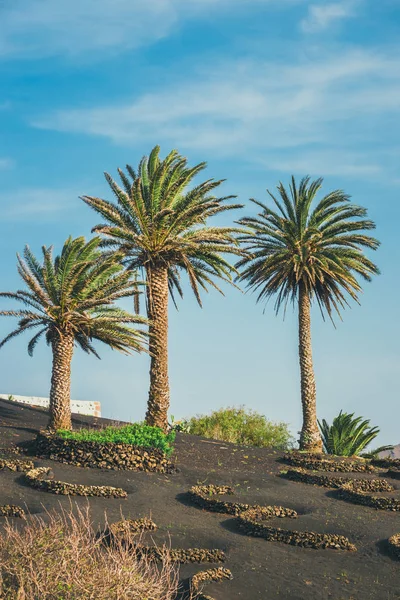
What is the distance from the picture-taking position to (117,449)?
29.2 m

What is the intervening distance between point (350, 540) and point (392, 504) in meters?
5.57

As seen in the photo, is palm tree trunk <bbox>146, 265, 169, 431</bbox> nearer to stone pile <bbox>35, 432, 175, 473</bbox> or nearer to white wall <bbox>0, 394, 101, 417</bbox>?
stone pile <bbox>35, 432, 175, 473</bbox>

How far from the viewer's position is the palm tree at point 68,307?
32438mm

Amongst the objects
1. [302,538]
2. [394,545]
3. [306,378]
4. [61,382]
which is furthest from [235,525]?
[306,378]

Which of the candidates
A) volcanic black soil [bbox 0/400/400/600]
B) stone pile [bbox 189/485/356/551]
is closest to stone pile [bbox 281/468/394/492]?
volcanic black soil [bbox 0/400/400/600]

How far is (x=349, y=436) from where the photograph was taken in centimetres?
4319

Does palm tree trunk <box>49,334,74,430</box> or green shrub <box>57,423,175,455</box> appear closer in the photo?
green shrub <box>57,423,175,455</box>

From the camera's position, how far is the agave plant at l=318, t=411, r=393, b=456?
43219mm

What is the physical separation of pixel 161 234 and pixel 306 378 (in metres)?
13.2

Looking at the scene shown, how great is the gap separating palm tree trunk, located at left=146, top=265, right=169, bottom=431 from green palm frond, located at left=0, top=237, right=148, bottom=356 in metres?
1.70

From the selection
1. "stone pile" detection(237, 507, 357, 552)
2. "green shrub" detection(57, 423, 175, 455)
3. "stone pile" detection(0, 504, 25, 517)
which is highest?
"green shrub" detection(57, 423, 175, 455)

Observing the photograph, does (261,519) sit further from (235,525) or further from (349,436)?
(349,436)

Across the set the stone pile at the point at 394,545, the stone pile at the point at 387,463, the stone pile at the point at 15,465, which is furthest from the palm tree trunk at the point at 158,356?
the stone pile at the point at 394,545

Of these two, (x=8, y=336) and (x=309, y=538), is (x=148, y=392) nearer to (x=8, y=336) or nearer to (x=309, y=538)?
(x=8, y=336)
